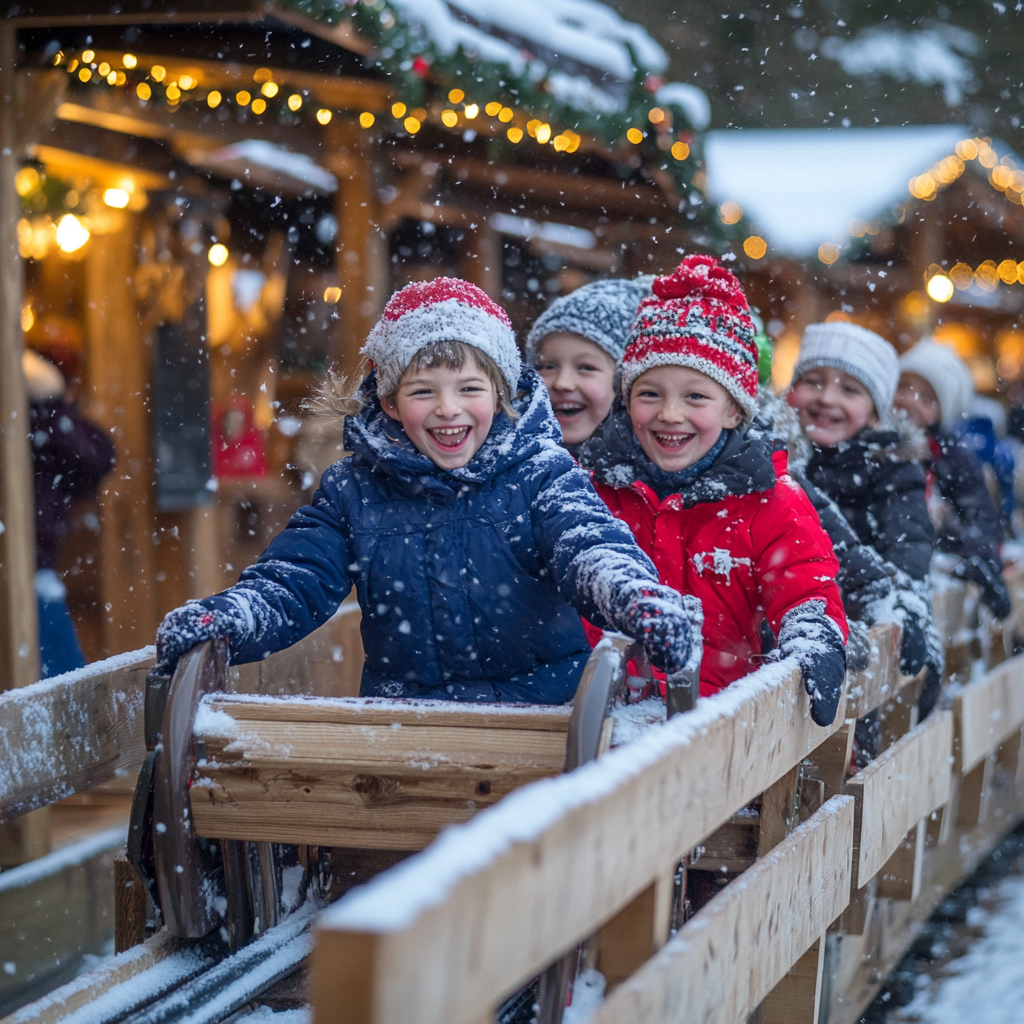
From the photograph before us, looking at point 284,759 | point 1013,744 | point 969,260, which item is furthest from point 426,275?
point 969,260

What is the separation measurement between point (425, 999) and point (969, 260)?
60.3 ft

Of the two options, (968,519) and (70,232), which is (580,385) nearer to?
(968,519)

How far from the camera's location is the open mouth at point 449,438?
2582 millimetres

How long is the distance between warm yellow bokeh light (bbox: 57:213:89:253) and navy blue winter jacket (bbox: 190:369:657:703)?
432cm

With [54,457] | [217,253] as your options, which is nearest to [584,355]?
[54,457]

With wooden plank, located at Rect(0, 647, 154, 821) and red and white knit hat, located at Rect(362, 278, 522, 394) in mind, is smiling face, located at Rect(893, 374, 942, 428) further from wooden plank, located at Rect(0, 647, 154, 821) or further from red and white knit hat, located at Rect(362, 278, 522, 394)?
wooden plank, located at Rect(0, 647, 154, 821)

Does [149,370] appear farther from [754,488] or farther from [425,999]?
[425,999]

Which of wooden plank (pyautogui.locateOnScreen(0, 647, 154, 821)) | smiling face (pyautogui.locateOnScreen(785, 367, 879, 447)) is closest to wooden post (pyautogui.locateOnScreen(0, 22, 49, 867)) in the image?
wooden plank (pyautogui.locateOnScreen(0, 647, 154, 821))

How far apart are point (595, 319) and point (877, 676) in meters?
1.38

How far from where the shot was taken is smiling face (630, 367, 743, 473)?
2871mm

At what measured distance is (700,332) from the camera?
2.91 meters

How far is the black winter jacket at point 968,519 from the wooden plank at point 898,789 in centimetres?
127

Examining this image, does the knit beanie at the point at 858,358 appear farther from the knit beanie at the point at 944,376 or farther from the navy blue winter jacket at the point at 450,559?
the navy blue winter jacket at the point at 450,559

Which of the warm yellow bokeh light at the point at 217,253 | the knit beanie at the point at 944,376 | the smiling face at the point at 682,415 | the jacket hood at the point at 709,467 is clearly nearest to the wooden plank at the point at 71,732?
the jacket hood at the point at 709,467
